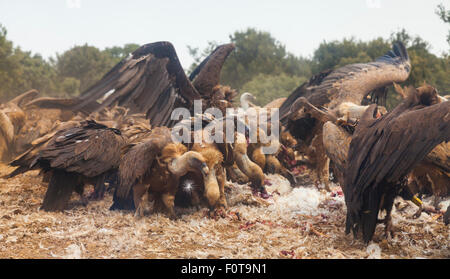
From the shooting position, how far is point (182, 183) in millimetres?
4668

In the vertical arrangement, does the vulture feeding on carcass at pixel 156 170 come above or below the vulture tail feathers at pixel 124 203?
above

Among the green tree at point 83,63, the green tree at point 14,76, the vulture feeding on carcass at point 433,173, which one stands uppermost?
the green tree at point 83,63

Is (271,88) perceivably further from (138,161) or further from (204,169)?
(138,161)

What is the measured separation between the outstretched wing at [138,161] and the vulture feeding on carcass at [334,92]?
89.2 inches

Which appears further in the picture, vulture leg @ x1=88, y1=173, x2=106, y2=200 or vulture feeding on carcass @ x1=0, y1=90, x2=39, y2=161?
vulture feeding on carcass @ x1=0, y1=90, x2=39, y2=161

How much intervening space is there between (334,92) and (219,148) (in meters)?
A: 3.29

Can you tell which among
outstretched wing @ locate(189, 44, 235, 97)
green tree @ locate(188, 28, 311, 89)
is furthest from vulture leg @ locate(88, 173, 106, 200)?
green tree @ locate(188, 28, 311, 89)

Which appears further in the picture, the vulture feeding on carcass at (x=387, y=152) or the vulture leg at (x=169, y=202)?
the vulture leg at (x=169, y=202)

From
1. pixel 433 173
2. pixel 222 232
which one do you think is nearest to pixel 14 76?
pixel 222 232

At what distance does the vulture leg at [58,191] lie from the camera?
180 inches

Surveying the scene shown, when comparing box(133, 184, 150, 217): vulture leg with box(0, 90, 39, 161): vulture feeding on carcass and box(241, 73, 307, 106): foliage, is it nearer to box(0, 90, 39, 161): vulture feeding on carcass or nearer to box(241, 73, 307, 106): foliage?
box(0, 90, 39, 161): vulture feeding on carcass

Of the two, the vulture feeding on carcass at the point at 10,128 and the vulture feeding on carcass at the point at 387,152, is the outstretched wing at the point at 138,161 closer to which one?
the vulture feeding on carcass at the point at 387,152

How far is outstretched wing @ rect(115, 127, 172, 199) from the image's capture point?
4203 mm

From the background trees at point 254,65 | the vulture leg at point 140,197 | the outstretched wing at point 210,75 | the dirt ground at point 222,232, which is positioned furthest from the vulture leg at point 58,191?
the background trees at point 254,65
